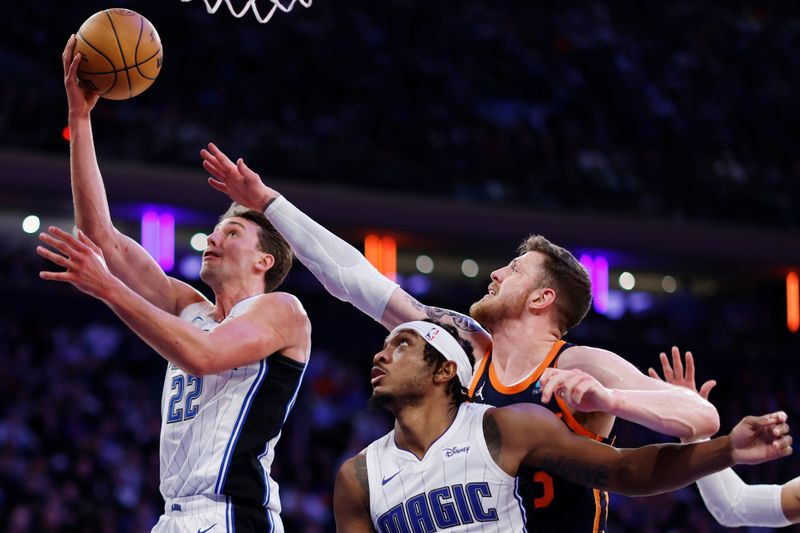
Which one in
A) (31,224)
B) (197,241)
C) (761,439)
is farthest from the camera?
(197,241)

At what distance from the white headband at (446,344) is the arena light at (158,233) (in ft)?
33.3

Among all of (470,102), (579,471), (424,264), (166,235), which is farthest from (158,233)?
(579,471)

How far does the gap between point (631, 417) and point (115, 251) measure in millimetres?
2355

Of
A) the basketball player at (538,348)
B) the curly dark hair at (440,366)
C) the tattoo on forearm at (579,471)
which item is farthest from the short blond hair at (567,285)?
the tattoo on forearm at (579,471)

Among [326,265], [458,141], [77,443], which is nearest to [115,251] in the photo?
[326,265]

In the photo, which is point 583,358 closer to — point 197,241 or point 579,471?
point 579,471

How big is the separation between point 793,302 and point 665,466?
14.9 metres

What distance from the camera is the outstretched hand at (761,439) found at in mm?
3244

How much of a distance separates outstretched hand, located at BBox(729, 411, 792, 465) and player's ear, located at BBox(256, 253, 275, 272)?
2.08 m

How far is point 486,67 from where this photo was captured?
1641 cm

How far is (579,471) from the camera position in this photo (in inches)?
142

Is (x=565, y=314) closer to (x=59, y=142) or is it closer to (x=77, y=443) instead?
(x=77, y=443)

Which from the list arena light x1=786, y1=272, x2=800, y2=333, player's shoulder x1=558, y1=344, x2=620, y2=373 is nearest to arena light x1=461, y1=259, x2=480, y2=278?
arena light x1=786, y1=272, x2=800, y2=333

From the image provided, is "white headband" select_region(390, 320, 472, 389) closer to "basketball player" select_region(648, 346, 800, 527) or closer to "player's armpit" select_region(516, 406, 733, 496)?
"player's armpit" select_region(516, 406, 733, 496)
